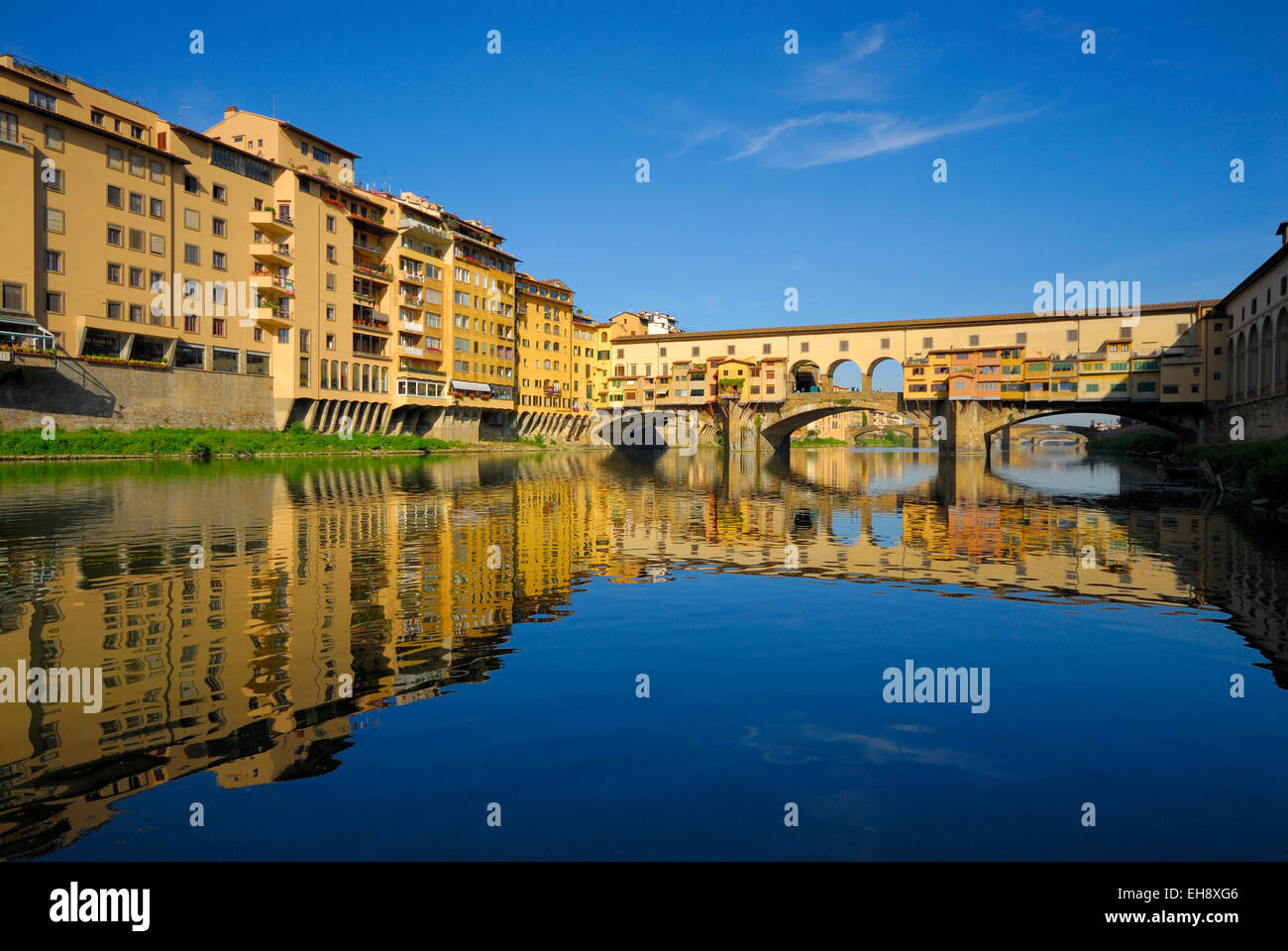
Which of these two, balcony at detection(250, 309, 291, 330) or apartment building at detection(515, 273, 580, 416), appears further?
apartment building at detection(515, 273, 580, 416)

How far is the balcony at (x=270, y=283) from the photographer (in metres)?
65.0

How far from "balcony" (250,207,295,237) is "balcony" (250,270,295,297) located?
341 cm

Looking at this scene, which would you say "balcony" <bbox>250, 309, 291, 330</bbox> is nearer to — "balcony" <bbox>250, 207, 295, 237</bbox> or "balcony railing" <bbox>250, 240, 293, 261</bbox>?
"balcony railing" <bbox>250, 240, 293, 261</bbox>

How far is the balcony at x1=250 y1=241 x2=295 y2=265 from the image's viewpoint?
64875 mm

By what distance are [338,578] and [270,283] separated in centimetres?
5859

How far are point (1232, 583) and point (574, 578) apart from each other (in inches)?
508

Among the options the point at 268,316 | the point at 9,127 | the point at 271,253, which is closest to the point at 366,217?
the point at 271,253

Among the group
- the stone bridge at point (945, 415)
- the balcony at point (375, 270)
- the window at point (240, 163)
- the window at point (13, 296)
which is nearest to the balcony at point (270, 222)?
the window at point (240, 163)

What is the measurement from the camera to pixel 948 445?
94062mm

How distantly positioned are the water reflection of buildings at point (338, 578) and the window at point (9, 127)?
2844 centimetres

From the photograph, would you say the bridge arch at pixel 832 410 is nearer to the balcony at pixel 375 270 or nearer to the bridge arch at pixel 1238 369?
the bridge arch at pixel 1238 369

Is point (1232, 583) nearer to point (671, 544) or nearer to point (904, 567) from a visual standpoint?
point (904, 567)

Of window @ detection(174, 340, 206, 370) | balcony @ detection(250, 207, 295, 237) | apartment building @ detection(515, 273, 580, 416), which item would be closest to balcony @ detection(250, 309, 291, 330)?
window @ detection(174, 340, 206, 370)
